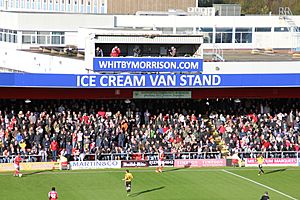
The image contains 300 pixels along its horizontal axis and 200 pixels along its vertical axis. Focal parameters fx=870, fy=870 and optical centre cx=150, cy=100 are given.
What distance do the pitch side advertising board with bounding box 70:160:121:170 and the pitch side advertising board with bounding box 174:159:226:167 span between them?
12.1ft

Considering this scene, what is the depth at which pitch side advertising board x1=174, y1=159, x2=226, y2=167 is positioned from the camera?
170 feet

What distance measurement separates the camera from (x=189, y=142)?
5300 cm

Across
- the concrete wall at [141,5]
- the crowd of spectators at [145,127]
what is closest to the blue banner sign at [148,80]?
the crowd of spectators at [145,127]

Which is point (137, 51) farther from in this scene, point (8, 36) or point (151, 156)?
point (8, 36)

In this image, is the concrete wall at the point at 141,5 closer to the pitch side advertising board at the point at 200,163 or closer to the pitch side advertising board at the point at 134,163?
the pitch side advertising board at the point at 200,163

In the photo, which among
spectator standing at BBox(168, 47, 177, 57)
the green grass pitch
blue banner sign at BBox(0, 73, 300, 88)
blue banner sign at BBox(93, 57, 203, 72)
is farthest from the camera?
spectator standing at BBox(168, 47, 177, 57)

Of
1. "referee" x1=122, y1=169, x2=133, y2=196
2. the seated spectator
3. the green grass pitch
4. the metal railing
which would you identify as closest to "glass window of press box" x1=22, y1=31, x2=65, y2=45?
the seated spectator

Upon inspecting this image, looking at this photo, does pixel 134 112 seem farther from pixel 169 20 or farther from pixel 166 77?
pixel 169 20

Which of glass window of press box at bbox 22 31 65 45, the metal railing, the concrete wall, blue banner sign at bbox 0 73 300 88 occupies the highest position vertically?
the concrete wall

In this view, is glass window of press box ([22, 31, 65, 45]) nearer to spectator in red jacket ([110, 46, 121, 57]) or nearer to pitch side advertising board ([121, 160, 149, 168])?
spectator in red jacket ([110, 46, 121, 57])

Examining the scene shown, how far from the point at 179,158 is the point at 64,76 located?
860 cm

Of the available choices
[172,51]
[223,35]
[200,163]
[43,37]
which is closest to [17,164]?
[200,163]

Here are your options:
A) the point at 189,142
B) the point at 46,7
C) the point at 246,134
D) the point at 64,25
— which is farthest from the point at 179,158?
the point at 46,7

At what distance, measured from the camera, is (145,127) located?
179ft
